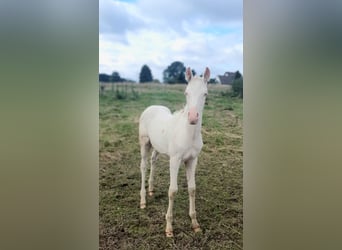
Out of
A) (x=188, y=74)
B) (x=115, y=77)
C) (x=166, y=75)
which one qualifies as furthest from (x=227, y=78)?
(x=115, y=77)

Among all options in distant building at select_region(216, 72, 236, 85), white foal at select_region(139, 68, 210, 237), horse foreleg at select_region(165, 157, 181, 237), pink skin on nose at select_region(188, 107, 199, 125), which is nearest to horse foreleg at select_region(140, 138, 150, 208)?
white foal at select_region(139, 68, 210, 237)

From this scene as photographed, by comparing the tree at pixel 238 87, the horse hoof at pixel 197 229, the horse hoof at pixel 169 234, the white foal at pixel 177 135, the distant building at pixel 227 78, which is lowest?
the horse hoof at pixel 169 234

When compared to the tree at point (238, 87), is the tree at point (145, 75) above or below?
above

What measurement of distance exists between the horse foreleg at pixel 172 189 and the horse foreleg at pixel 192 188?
0.06 meters

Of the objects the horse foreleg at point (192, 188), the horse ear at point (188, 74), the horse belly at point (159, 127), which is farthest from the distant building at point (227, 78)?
the horse foreleg at point (192, 188)

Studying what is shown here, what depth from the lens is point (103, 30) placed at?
1.89 m

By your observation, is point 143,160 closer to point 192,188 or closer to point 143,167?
point 143,167

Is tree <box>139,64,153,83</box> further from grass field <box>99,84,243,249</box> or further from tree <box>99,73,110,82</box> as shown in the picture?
tree <box>99,73,110,82</box>

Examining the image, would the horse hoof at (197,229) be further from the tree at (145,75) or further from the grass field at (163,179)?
the tree at (145,75)

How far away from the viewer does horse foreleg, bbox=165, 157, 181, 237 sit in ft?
6.14

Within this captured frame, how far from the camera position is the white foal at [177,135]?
1.89 metres

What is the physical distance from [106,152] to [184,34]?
76 cm

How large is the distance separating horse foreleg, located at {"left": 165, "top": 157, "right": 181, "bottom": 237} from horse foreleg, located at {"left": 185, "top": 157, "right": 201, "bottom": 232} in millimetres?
60

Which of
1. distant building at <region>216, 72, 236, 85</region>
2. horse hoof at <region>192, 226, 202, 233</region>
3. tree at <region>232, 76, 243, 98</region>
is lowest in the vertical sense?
horse hoof at <region>192, 226, 202, 233</region>
